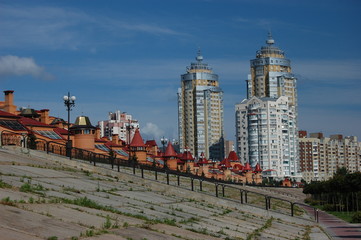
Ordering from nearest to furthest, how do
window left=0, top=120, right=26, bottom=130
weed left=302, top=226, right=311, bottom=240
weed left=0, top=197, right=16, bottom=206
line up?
1. weed left=0, top=197, right=16, bottom=206
2. weed left=302, top=226, right=311, bottom=240
3. window left=0, top=120, right=26, bottom=130

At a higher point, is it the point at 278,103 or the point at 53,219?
the point at 278,103

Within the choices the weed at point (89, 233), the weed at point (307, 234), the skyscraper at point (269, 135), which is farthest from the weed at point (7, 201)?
the skyscraper at point (269, 135)

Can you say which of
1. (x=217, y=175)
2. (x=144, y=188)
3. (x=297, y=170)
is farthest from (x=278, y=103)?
(x=144, y=188)

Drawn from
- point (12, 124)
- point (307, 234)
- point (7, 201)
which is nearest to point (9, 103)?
point (12, 124)

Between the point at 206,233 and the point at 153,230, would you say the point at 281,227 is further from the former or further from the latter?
the point at 153,230

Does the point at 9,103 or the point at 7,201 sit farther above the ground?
the point at 9,103

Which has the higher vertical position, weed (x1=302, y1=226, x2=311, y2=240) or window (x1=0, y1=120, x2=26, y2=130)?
window (x1=0, y1=120, x2=26, y2=130)

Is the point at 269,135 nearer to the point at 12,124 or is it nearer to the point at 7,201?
the point at 12,124

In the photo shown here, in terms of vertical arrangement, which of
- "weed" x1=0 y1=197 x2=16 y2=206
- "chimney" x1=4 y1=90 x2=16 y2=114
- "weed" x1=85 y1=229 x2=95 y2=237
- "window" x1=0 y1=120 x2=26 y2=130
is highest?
"chimney" x1=4 y1=90 x2=16 y2=114

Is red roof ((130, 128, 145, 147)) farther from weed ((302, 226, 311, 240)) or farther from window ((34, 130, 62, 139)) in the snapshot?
weed ((302, 226, 311, 240))

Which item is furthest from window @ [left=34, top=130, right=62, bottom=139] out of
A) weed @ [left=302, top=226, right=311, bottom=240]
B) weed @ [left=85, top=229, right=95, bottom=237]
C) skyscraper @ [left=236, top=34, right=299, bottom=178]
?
skyscraper @ [left=236, top=34, right=299, bottom=178]

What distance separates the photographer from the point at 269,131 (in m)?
178

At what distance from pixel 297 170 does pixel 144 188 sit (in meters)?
164

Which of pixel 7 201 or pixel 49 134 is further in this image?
pixel 49 134
